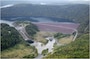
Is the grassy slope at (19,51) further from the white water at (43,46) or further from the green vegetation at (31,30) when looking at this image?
the green vegetation at (31,30)

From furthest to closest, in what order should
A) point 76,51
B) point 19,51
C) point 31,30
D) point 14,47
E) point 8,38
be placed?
1. point 31,30
2. point 8,38
3. point 14,47
4. point 19,51
5. point 76,51

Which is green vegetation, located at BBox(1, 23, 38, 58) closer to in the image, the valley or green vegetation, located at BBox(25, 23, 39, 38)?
the valley

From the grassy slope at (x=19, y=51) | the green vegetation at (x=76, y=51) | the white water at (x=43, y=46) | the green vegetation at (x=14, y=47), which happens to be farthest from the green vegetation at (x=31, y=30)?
the green vegetation at (x=76, y=51)

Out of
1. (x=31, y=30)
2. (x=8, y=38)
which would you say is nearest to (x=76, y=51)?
(x=8, y=38)

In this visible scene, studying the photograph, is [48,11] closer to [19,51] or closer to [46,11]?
[46,11]

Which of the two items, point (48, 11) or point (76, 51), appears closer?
point (76, 51)

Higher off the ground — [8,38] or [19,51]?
[8,38]

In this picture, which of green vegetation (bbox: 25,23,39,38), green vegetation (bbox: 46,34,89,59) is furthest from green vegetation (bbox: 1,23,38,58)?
green vegetation (bbox: 25,23,39,38)

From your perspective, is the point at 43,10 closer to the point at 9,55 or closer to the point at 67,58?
the point at 9,55
